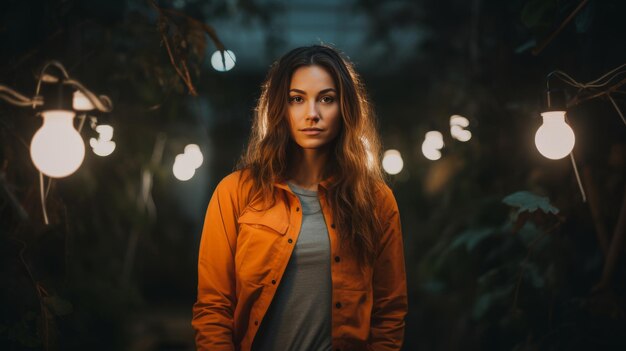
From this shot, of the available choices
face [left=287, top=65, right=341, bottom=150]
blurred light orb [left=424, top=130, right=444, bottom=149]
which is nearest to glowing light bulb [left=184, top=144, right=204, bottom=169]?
face [left=287, top=65, right=341, bottom=150]

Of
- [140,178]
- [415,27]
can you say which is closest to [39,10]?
[140,178]

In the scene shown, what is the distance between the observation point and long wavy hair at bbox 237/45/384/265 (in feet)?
8.25

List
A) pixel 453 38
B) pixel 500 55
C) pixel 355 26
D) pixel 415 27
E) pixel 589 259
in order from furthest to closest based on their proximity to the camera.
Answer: pixel 355 26, pixel 415 27, pixel 453 38, pixel 500 55, pixel 589 259

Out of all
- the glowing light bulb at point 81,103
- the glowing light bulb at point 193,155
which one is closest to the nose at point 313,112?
the glowing light bulb at point 81,103

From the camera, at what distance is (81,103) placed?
2.45 m

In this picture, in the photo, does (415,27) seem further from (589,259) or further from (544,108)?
(544,108)

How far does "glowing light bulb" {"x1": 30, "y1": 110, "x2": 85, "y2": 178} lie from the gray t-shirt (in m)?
0.91

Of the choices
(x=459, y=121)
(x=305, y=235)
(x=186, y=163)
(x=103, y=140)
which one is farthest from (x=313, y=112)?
(x=459, y=121)

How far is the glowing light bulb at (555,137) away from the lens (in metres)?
2.45

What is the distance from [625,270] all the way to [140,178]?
4.19m

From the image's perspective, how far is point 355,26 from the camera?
1294cm

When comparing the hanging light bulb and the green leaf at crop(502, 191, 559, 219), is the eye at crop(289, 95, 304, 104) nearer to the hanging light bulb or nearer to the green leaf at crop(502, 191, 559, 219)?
the hanging light bulb

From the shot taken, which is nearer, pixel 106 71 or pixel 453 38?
pixel 106 71

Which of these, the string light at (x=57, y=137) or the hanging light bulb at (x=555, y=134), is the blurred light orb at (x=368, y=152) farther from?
the string light at (x=57, y=137)
